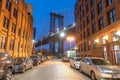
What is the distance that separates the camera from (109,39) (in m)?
22.9

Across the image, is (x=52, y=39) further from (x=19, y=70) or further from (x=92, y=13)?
(x=19, y=70)

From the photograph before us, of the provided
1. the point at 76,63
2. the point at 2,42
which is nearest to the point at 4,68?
the point at 76,63

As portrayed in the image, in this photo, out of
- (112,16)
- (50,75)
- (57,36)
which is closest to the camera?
(50,75)

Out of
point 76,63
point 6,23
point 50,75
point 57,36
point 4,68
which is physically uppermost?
point 57,36

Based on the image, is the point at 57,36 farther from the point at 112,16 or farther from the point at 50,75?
the point at 50,75

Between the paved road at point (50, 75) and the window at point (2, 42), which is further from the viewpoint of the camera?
the window at point (2, 42)

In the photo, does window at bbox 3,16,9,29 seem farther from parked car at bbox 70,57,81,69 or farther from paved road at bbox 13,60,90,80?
parked car at bbox 70,57,81,69

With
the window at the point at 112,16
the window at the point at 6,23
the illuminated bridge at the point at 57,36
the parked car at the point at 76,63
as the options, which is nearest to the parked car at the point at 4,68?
the parked car at the point at 76,63

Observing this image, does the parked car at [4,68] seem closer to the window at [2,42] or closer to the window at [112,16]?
the window at [2,42]

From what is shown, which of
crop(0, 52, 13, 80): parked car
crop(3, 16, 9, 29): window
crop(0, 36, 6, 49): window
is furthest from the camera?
crop(3, 16, 9, 29): window

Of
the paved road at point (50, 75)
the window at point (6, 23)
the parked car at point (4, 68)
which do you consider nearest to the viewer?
the parked car at point (4, 68)

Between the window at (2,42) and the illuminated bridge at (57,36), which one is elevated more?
the illuminated bridge at (57,36)

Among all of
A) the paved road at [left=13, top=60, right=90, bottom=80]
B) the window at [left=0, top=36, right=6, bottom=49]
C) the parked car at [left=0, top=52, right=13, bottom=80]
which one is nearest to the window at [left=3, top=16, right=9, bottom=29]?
the window at [left=0, top=36, right=6, bottom=49]

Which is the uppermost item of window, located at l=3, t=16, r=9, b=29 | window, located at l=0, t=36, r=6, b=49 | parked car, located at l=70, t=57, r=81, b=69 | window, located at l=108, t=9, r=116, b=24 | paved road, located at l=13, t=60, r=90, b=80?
window, located at l=108, t=9, r=116, b=24
